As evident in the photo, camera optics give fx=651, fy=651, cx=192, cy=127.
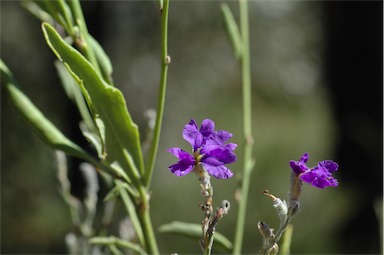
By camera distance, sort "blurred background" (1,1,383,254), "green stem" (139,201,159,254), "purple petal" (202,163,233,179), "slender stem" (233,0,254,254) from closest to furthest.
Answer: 1. "purple petal" (202,163,233,179)
2. "green stem" (139,201,159,254)
3. "slender stem" (233,0,254,254)
4. "blurred background" (1,1,383,254)

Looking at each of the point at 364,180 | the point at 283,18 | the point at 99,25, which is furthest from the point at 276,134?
the point at 364,180

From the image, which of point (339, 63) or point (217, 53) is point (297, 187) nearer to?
point (339, 63)

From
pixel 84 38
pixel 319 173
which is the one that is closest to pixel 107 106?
pixel 84 38

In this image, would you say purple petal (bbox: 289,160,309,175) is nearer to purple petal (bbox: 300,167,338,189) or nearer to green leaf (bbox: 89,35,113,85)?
purple petal (bbox: 300,167,338,189)

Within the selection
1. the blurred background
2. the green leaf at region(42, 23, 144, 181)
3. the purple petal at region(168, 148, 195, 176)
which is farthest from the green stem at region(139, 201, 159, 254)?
the blurred background

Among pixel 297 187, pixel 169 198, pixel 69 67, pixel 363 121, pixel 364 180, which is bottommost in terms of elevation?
pixel 169 198

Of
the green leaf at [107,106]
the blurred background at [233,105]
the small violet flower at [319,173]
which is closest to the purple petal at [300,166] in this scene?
the small violet flower at [319,173]
